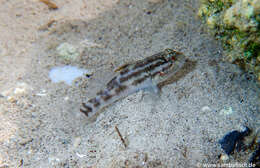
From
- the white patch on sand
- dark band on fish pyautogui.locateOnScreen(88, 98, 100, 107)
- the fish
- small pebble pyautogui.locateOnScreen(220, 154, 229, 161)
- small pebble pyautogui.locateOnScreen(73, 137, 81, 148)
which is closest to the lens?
small pebble pyautogui.locateOnScreen(220, 154, 229, 161)

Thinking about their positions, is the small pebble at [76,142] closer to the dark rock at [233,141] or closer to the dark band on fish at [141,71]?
the dark band on fish at [141,71]

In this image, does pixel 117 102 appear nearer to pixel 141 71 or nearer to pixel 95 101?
pixel 95 101

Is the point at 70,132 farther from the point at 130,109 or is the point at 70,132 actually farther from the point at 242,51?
the point at 242,51

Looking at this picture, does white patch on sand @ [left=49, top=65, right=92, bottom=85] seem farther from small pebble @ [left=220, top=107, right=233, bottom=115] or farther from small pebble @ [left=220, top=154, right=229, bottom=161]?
small pebble @ [left=220, top=154, right=229, bottom=161]

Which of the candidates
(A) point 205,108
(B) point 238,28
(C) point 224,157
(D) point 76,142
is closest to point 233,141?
(C) point 224,157

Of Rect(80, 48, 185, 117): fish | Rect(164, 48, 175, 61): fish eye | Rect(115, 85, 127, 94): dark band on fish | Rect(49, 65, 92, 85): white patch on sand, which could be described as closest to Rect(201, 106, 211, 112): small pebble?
Rect(80, 48, 185, 117): fish
